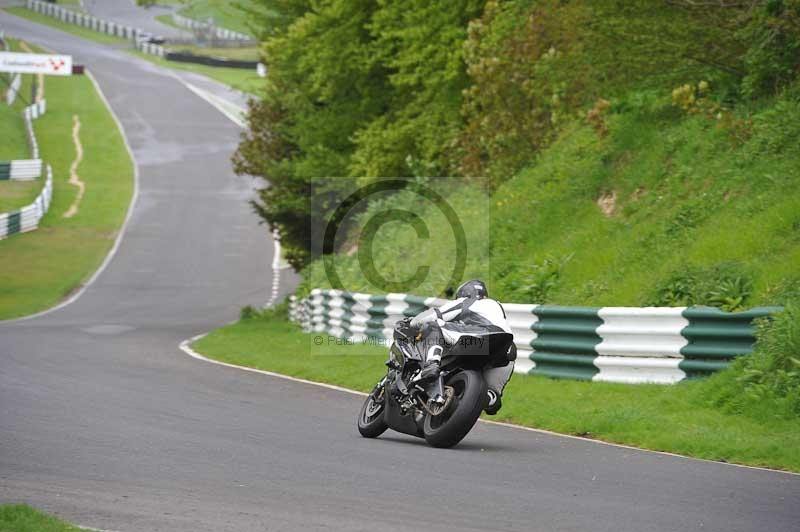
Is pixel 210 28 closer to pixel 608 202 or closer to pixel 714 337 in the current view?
pixel 608 202

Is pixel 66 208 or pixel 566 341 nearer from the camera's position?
pixel 566 341

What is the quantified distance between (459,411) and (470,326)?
2.70 feet

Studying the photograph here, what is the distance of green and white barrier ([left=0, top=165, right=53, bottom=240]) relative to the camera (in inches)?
1802

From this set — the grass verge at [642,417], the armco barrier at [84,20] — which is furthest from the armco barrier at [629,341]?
the armco barrier at [84,20]

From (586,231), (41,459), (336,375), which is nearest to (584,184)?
(586,231)

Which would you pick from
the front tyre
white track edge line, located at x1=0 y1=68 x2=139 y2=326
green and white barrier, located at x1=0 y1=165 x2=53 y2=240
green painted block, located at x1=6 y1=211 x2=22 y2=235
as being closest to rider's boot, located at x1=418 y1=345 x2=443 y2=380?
the front tyre

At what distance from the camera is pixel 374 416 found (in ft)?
38.8

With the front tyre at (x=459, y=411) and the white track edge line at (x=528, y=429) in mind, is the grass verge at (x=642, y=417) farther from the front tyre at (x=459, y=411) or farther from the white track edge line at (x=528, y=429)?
the front tyre at (x=459, y=411)

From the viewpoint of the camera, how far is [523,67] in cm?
2511

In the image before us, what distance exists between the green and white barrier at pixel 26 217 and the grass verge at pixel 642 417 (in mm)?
30218

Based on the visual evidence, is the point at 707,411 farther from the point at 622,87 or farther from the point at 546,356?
the point at 622,87

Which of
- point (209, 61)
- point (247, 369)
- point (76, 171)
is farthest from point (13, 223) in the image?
point (209, 61)

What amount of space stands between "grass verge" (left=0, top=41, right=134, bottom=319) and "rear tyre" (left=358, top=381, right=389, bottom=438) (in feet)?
74.7

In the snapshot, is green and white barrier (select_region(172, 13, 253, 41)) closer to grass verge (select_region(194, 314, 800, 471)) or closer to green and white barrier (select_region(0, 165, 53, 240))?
green and white barrier (select_region(0, 165, 53, 240))
